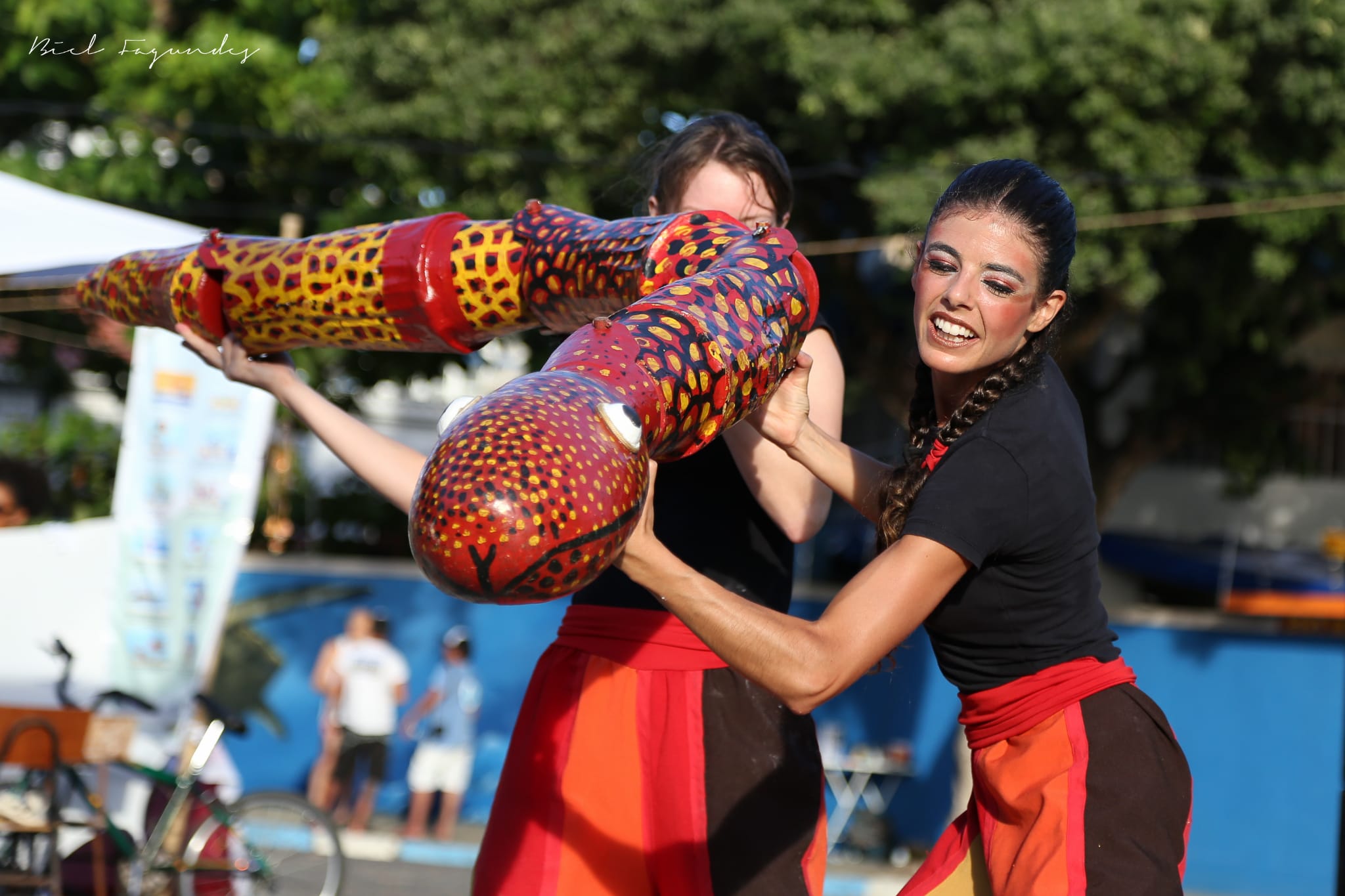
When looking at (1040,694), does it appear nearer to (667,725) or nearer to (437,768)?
(667,725)

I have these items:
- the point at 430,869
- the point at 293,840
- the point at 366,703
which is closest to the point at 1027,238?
the point at 293,840

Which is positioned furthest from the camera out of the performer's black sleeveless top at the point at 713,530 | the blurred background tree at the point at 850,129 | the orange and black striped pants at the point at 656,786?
the blurred background tree at the point at 850,129

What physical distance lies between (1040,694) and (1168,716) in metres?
7.65

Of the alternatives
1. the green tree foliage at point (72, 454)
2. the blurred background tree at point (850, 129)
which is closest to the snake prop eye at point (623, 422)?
the blurred background tree at point (850, 129)

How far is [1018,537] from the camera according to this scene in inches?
70.4

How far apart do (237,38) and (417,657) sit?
4.89m

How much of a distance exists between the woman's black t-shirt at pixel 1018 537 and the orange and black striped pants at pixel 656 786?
39 cm

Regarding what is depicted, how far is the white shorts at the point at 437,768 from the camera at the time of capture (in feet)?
29.5

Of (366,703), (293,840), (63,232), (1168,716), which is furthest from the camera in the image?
(1168,716)

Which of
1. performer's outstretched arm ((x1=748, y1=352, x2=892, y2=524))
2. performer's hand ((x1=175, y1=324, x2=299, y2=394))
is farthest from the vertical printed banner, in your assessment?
performer's outstretched arm ((x1=748, y1=352, x2=892, y2=524))

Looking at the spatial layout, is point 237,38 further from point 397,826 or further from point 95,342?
point 397,826

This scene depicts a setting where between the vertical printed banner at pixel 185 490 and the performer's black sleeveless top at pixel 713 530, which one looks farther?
the vertical printed banner at pixel 185 490

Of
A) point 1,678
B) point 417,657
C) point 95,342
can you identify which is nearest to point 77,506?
point 95,342

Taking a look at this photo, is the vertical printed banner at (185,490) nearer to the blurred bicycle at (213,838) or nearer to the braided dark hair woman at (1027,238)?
the blurred bicycle at (213,838)
